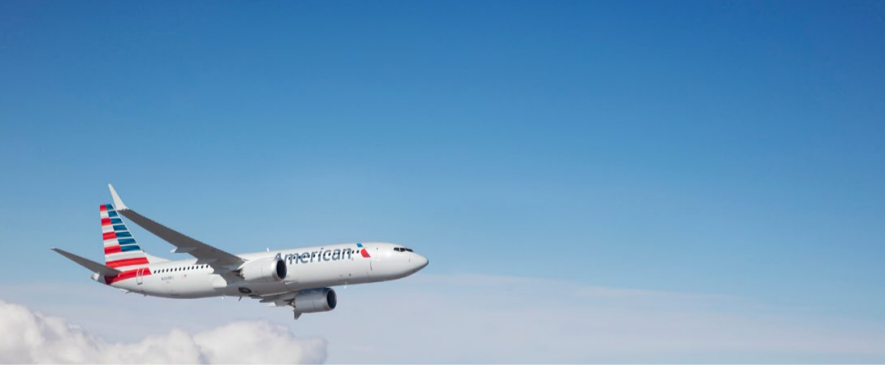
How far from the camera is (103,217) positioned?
70438 millimetres

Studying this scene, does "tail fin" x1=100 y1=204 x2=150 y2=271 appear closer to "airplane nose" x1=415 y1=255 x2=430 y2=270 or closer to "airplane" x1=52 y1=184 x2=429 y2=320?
"airplane" x1=52 y1=184 x2=429 y2=320

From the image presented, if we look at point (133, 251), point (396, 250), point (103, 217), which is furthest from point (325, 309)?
point (103, 217)

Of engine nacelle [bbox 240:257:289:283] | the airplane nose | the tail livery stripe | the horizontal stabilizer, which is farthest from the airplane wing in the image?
the airplane nose

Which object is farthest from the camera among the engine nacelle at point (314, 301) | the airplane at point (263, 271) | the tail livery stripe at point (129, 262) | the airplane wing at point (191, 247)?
the tail livery stripe at point (129, 262)

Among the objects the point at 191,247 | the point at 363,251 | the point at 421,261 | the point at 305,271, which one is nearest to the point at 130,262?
the point at 191,247

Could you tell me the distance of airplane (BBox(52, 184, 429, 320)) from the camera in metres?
56.8

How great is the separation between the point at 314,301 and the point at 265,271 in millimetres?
7062

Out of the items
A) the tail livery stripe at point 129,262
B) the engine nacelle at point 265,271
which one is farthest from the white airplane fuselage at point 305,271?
the tail livery stripe at point 129,262

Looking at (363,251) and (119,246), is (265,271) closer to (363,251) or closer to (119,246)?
(363,251)

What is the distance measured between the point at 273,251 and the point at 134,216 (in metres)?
11.6

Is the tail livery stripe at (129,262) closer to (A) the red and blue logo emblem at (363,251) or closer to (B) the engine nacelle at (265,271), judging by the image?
(B) the engine nacelle at (265,271)

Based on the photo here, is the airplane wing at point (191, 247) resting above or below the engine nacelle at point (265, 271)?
above

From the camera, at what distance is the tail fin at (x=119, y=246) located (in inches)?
2606

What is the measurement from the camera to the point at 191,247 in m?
57.2
